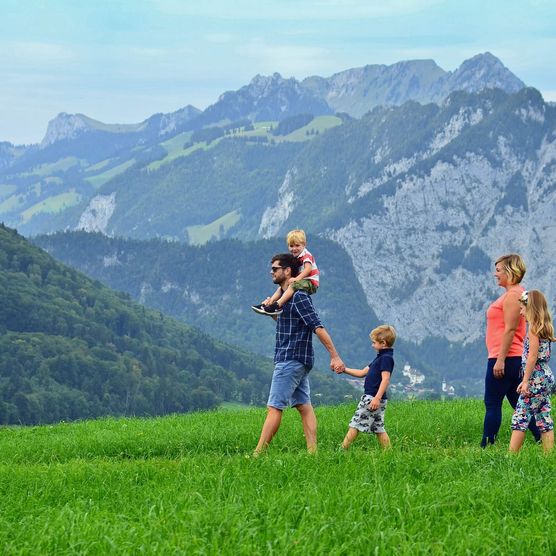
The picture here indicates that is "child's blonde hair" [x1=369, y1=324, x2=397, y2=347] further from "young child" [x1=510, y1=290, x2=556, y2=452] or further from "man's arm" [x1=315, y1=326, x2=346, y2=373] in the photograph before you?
"young child" [x1=510, y1=290, x2=556, y2=452]

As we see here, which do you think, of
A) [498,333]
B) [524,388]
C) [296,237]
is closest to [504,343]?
[498,333]

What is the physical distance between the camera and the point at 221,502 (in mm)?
8375

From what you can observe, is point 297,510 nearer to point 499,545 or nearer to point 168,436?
point 499,545

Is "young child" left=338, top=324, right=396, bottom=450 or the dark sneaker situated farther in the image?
"young child" left=338, top=324, right=396, bottom=450

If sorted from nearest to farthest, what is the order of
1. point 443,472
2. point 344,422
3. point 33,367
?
point 443,472 → point 344,422 → point 33,367

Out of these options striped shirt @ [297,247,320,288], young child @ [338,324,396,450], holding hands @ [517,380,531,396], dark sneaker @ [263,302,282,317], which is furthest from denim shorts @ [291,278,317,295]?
holding hands @ [517,380,531,396]

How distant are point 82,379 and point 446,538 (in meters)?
180

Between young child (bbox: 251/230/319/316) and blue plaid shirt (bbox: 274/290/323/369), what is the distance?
0.11 m

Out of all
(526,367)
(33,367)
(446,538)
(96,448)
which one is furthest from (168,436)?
(33,367)

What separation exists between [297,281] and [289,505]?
5.28 meters

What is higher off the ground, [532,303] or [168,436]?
A: [532,303]

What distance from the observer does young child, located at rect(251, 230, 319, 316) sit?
13.1 metres

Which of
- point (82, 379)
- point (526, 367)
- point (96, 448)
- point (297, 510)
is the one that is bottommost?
point (82, 379)

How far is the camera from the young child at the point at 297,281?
13.1 meters
